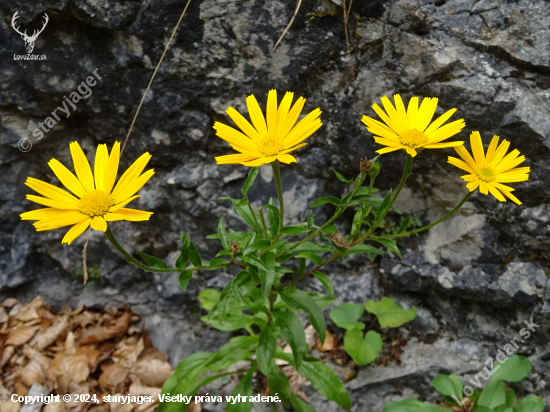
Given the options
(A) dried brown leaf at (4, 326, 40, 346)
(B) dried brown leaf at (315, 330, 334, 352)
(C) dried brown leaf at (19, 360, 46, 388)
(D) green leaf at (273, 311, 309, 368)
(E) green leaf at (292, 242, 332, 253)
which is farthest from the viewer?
(A) dried brown leaf at (4, 326, 40, 346)

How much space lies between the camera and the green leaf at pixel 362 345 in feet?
7.97

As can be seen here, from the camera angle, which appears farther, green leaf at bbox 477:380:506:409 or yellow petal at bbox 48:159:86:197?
green leaf at bbox 477:380:506:409

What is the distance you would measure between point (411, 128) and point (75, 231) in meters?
1.41

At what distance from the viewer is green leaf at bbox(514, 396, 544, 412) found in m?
2.14

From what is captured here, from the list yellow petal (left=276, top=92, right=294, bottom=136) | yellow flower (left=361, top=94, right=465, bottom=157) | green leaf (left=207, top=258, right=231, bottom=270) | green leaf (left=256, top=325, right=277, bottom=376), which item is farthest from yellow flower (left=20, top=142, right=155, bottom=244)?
green leaf (left=256, top=325, right=277, bottom=376)

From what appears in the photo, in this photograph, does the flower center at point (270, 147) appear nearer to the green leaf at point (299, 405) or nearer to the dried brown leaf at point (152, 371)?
the green leaf at point (299, 405)

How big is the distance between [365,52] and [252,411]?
95.0 inches

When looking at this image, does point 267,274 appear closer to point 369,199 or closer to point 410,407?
point 369,199

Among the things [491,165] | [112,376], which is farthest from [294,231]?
[112,376]

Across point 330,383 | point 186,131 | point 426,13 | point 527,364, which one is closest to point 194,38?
point 186,131

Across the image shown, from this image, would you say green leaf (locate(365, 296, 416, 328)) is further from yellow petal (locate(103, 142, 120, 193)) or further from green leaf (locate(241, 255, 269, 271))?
yellow petal (locate(103, 142, 120, 193))

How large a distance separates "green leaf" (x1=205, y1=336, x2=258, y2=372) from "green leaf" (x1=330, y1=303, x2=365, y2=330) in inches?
21.6

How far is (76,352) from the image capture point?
2.81m

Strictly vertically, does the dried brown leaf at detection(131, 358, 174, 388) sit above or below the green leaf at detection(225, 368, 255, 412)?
above
